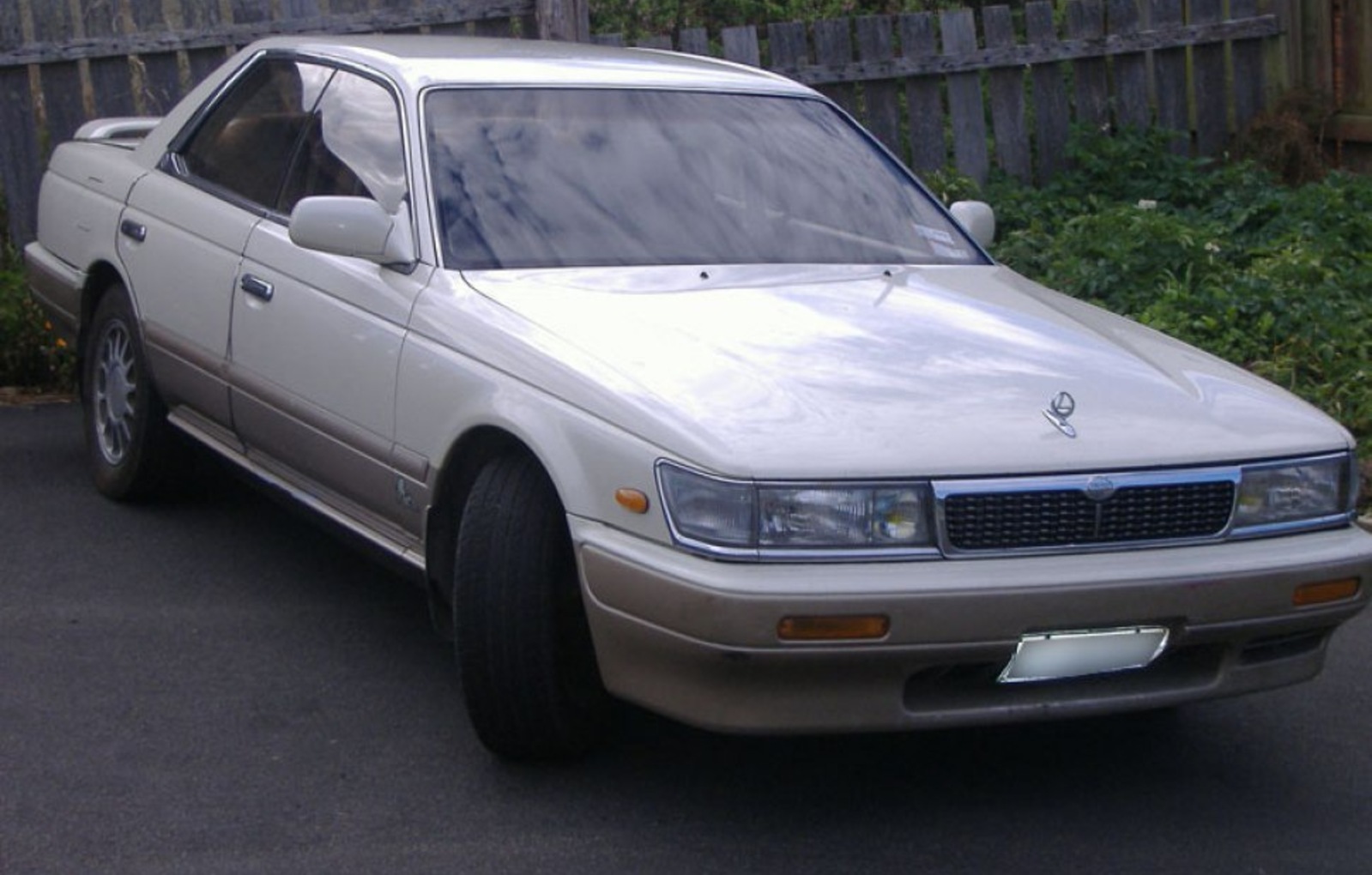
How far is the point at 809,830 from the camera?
4.27 meters

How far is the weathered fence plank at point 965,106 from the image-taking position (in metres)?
10.5

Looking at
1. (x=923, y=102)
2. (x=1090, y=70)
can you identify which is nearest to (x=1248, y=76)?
(x=1090, y=70)

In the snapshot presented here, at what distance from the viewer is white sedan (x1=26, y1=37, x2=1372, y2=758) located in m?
3.91

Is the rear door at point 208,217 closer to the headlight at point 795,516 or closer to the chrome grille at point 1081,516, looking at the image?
the headlight at point 795,516

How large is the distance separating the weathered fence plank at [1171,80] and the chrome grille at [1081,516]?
702 cm

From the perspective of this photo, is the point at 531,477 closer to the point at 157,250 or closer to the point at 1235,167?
the point at 157,250

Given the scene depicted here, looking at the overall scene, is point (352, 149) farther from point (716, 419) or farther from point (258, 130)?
point (716, 419)

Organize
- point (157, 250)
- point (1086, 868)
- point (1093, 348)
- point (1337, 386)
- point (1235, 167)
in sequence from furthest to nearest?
point (1235, 167) → point (1337, 386) → point (157, 250) → point (1093, 348) → point (1086, 868)

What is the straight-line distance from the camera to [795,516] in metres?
3.88

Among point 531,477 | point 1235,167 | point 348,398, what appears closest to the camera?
point 531,477

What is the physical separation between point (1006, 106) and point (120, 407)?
5592mm

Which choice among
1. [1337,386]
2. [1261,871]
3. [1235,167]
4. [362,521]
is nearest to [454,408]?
[362,521]

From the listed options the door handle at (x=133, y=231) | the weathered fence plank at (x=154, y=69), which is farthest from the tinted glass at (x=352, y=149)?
the weathered fence plank at (x=154, y=69)

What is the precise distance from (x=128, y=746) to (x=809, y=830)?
5.37ft
